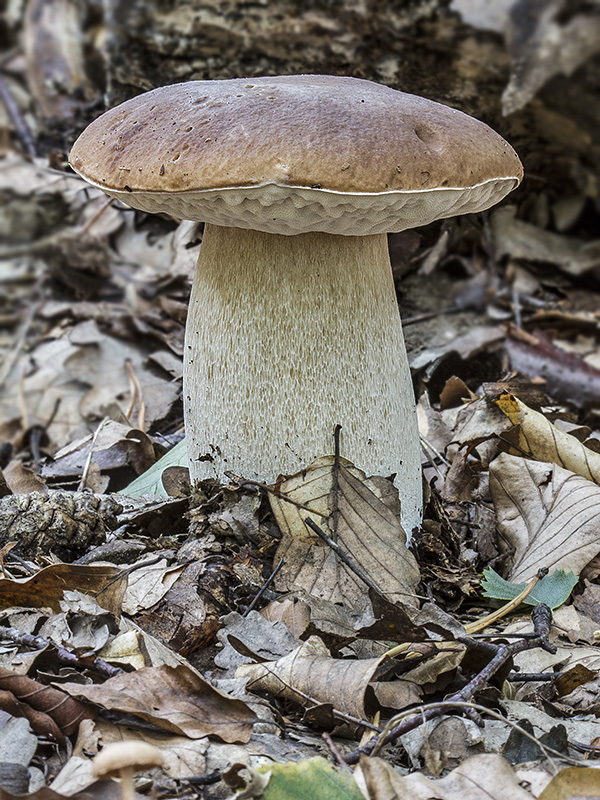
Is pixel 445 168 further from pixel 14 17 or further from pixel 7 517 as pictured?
pixel 14 17

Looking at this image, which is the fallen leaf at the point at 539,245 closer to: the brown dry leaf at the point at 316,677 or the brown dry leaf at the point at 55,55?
the brown dry leaf at the point at 55,55

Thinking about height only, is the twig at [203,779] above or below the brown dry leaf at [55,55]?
below

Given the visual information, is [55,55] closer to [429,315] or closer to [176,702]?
[429,315]

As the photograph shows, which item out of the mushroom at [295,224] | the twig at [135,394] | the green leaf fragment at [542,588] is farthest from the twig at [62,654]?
the twig at [135,394]

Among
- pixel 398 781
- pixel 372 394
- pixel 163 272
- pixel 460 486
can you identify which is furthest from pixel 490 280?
pixel 398 781

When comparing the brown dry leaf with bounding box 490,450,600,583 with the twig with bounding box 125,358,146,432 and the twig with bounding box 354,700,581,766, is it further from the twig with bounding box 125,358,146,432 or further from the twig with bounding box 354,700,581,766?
the twig with bounding box 125,358,146,432

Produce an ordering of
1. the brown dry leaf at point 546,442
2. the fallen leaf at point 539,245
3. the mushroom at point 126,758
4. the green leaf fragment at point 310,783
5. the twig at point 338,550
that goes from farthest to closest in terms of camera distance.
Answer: the fallen leaf at point 539,245, the brown dry leaf at point 546,442, the twig at point 338,550, the green leaf fragment at point 310,783, the mushroom at point 126,758

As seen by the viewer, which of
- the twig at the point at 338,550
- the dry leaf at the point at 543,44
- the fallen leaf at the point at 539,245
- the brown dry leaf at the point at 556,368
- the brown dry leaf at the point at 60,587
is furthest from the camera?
the fallen leaf at the point at 539,245

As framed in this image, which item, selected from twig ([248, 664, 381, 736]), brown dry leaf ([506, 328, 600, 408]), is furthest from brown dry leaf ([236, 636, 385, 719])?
brown dry leaf ([506, 328, 600, 408])
